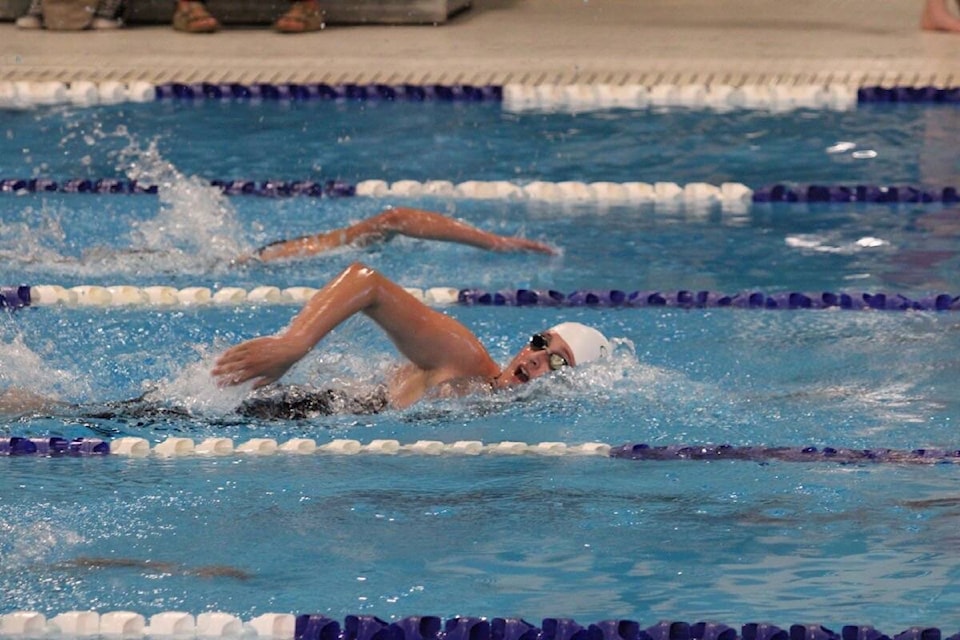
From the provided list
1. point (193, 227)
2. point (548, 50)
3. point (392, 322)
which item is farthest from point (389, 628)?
point (548, 50)

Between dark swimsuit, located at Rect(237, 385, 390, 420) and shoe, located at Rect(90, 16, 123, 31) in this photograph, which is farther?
shoe, located at Rect(90, 16, 123, 31)

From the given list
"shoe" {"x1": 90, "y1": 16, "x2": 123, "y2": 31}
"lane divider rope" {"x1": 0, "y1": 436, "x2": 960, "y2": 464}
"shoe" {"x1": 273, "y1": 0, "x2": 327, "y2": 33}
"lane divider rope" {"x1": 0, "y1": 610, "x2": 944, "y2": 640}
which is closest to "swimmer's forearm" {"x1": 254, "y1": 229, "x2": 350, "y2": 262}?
"lane divider rope" {"x1": 0, "y1": 436, "x2": 960, "y2": 464}

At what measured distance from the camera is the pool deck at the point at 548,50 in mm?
8039

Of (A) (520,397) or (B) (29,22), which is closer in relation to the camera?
(A) (520,397)

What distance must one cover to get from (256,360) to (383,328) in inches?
21.1

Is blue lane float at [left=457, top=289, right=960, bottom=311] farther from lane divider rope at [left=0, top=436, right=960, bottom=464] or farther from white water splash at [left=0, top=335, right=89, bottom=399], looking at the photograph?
white water splash at [left=0, top=335, right=89, bottom=399]

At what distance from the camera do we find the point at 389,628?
10.3ft

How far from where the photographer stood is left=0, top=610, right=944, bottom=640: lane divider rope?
3.10 m

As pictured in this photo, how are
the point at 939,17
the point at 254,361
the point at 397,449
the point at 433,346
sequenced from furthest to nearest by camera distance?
the point at 939,17
the point at 433,346
the point at 397,449
the point at 254,361

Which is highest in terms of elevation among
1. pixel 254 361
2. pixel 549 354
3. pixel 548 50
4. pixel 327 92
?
pixel 548 50

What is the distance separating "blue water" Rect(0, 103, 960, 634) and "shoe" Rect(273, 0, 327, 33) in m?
1.64

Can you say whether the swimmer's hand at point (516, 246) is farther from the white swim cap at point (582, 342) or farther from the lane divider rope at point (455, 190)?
the lane divider rope at point (455, 190)

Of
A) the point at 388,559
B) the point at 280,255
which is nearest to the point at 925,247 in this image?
the point at 280,255

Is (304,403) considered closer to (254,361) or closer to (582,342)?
(254,361)
